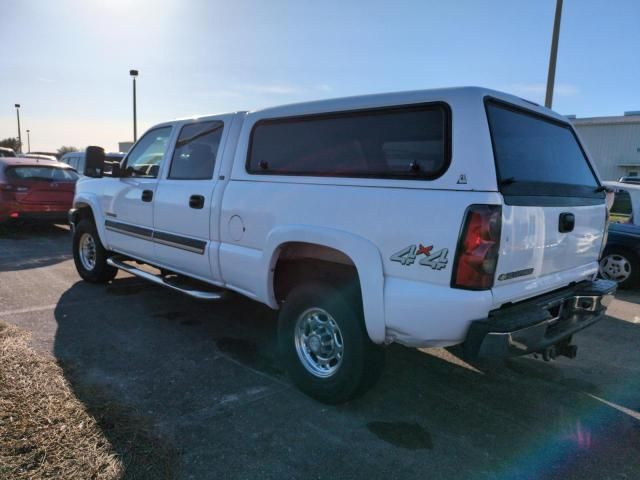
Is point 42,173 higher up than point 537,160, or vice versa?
point 537,160

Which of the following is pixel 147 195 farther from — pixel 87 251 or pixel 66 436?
pixel 66 436

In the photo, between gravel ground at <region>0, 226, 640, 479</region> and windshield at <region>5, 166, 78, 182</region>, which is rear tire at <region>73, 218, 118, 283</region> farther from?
windshield at <region>5, 166, 78, 182</region>

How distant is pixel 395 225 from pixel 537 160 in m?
1.22

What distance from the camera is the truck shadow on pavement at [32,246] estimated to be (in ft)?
24.9

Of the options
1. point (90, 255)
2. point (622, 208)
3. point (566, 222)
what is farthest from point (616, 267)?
point (90, 255)

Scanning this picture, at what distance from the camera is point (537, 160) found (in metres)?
3.21

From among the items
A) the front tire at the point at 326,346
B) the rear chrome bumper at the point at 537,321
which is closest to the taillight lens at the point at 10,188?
the front tire at the point at 326,346

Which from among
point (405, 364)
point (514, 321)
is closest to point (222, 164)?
point (405, 364)

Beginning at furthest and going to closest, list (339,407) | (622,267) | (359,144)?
(622,267) < (339,407) < (359,144)

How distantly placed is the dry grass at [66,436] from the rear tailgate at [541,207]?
2175mm

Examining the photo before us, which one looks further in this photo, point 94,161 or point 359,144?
point 94,161

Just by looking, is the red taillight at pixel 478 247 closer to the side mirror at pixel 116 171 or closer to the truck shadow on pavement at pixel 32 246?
the side mirror at pixel 116 171

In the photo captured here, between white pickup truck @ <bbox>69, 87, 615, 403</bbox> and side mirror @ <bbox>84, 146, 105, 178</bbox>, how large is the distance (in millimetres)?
1557

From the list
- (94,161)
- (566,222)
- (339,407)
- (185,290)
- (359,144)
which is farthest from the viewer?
(94,161)
